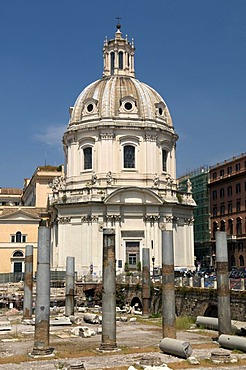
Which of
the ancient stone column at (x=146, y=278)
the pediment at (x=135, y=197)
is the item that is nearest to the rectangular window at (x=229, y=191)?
the pediment at (x=135, y=197)

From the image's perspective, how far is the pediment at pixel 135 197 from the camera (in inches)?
2482

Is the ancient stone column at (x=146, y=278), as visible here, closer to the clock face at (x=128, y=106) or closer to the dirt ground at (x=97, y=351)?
the dirt ground at (x=97, y=351)

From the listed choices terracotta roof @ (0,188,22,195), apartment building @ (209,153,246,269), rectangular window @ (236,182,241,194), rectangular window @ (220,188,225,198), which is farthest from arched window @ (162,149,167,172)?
terracotta roof @ (0,188,22,195)

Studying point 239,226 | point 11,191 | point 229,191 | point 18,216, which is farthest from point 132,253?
point 11,191

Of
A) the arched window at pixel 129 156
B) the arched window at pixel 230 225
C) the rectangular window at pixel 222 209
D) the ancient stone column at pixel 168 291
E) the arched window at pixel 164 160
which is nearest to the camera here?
the ancient stone column at pixel 168 291

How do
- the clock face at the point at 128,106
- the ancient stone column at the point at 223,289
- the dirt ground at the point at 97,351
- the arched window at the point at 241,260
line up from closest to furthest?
the dirt ground at the point at 97,351 < the ancient stone column at the point at 223,289 < the clock face at the point at 128,106 < the arched window at the point at 241,260

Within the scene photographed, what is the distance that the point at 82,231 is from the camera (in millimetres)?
64375

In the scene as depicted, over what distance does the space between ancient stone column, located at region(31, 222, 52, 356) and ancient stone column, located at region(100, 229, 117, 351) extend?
8.28 ft

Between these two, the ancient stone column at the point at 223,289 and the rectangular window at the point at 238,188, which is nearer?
the ancient stone column at the point at 223,289

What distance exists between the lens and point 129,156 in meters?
67.4

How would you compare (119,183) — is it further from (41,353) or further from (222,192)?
(41,353)

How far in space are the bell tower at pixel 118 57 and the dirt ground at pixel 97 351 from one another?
47.0 metres

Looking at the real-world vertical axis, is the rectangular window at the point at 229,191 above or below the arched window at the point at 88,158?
below

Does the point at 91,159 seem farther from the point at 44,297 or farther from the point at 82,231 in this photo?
the point at 44,297
